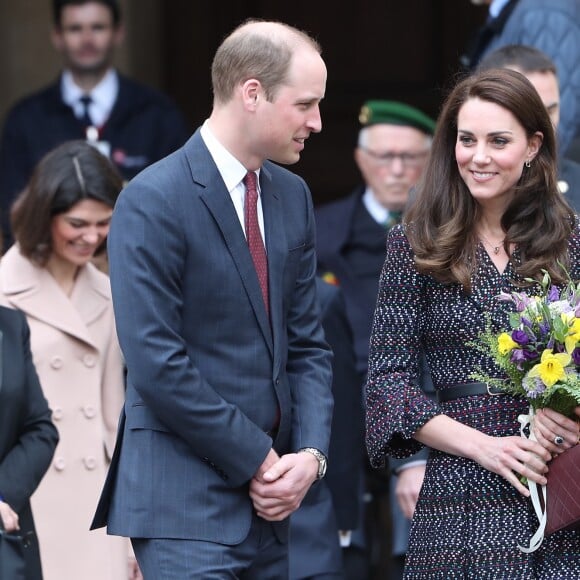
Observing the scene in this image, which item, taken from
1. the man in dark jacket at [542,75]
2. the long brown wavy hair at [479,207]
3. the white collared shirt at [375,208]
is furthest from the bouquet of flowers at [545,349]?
the white collared shirt at [375,208]

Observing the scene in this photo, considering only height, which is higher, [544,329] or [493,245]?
[493,245]

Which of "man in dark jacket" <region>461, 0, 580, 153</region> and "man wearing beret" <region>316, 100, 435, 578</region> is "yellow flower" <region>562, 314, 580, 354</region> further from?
"man wearing beret" <region>316, 100, 435, 578</region>

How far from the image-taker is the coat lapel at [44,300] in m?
5.07

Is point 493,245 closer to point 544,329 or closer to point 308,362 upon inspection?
point 544,329

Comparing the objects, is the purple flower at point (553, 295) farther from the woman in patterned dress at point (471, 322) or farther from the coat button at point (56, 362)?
the coat button at point (56, 362)

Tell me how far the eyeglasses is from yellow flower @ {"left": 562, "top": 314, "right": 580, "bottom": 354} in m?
2.86

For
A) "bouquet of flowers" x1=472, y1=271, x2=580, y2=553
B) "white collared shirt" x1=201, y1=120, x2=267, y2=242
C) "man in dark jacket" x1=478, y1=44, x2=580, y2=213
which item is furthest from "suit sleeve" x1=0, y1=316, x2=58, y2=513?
"man in dark jacket" x1=478, y1=44, x2=580, y2=213

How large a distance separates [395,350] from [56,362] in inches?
58.1

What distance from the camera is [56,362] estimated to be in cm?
507

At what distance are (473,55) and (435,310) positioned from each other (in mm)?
2473

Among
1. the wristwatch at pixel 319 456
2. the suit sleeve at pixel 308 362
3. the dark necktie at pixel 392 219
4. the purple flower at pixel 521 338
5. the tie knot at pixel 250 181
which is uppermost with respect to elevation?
the tie knot at pixel 250 181

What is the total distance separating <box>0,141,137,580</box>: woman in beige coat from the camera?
5.05 m

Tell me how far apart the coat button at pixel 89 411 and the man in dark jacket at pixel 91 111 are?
206 centimetres

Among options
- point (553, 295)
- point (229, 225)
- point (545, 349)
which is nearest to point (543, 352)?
point (545, 349)
